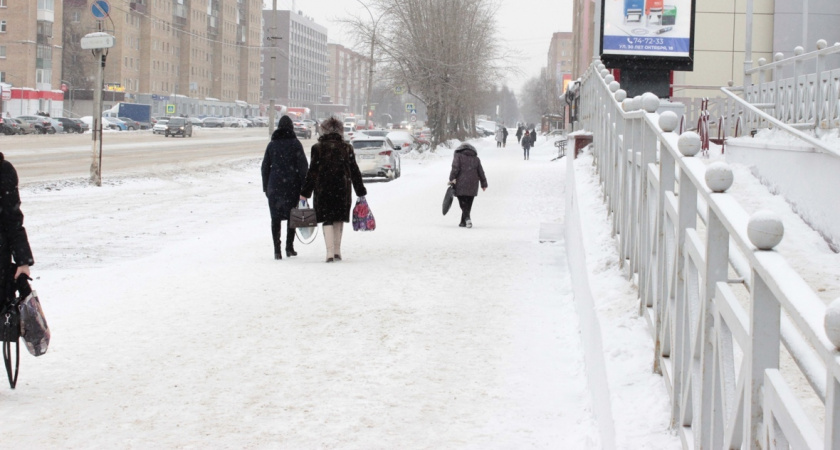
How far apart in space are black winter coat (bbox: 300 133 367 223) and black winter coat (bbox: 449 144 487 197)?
169 inches

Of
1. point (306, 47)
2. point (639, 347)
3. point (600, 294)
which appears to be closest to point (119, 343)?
point (600, 294)

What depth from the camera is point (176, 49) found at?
124m

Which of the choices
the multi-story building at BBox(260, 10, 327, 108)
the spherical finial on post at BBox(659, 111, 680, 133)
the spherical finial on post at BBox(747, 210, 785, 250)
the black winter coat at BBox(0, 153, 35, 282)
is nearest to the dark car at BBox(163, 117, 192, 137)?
the black winter coat at BBox(0, 153, 35, 282)

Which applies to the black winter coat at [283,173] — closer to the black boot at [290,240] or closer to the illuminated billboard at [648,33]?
the black boot at [290,240]

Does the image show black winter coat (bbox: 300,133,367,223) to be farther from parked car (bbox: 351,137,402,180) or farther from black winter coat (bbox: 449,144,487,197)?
parked car (bbox: 351,137,402,180)

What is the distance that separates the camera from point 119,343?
694 cm

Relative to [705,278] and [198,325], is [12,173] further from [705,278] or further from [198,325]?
[705,278]

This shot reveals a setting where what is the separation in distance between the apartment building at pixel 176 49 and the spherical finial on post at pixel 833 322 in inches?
3931

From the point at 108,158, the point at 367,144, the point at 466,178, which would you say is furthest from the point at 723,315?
the point at 108,158

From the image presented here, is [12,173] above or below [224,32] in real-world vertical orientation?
below

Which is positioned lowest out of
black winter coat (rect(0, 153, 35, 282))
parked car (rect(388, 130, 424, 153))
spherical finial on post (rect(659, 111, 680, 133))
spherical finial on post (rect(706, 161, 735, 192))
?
black winter coat (rect(0, 153, 35, 282))

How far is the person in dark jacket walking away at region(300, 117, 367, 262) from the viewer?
441 inches

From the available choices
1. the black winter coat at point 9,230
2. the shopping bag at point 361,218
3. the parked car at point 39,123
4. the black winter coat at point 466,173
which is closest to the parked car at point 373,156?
the black winter coat at point 466,173

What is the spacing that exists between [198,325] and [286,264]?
340 centimetres
